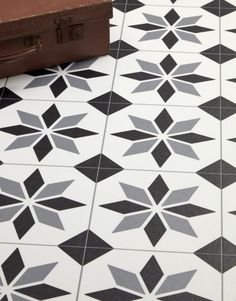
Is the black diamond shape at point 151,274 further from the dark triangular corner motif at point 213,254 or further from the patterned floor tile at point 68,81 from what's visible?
the patterned floor tile at point 68,81

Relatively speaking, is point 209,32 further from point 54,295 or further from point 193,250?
point 54,295

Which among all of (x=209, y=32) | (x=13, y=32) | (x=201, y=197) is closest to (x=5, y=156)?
(x=13, y=32)

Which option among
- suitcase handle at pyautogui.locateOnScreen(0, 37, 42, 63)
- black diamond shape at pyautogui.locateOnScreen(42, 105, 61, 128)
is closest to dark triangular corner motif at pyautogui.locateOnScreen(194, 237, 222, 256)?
black diamond shape at pyautogui.locateOnScreen(42, 105, 61, 128)

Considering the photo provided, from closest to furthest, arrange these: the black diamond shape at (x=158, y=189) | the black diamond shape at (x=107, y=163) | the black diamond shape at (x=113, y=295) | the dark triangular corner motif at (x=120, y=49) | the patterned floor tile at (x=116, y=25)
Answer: the black diamond shape at (x=113, y=295) → the black diamond shape at (x=158, y=189) → the black diamond shape at (x=107, y=163) → the dark triangular corner motif at (x=120, y=49) → the patterned floor tile at (x=116, y=25)

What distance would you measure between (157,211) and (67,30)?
1.10 m

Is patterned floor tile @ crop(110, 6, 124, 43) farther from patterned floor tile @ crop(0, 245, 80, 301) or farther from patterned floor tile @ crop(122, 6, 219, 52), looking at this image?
patterned floor tile @ crop(0, 245, 80, 301)

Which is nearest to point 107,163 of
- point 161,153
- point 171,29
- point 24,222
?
point 161,153

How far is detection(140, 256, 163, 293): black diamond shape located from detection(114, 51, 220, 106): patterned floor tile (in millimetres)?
933

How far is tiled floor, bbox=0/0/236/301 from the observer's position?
7.24ft

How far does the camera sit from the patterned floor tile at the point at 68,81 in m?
2.92

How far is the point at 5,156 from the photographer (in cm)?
262

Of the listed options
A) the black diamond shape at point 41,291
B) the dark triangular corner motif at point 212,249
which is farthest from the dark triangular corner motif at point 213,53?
the black diamond shape at point 41,291

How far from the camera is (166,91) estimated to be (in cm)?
293

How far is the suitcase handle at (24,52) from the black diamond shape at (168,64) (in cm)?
66
